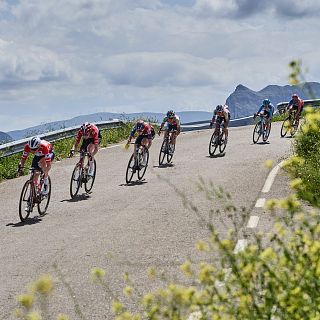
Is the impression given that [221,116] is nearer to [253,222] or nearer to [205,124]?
[205,124]

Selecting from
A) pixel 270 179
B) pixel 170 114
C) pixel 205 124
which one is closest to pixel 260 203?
pixel 270 179

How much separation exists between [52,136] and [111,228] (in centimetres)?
1367

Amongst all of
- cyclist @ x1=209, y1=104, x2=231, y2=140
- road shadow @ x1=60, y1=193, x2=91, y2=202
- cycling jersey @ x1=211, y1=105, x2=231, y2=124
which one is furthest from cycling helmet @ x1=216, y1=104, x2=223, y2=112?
road shadow @ x1=60, y1=193, x2=91, y2=202

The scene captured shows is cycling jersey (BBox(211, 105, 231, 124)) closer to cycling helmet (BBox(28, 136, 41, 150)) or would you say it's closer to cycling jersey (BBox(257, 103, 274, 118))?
cycling jersey (BBox(257, 103, 274, 118))

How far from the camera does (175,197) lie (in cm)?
1583

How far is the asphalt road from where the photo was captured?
891 cm

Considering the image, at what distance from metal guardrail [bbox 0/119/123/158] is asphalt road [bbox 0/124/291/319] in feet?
4.86

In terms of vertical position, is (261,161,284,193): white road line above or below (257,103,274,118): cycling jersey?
below

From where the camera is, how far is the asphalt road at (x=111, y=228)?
891cm

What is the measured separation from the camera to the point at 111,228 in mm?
12609

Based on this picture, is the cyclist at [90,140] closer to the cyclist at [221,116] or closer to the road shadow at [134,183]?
the road shadow at [134,183]

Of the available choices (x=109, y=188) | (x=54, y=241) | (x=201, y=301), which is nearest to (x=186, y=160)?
(x=109, y=188)

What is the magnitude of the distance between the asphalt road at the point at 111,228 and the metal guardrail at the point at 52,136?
1.48 metres

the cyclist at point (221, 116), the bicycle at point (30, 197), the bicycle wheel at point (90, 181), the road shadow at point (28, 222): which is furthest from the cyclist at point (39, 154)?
the cyclist at point (221, 116)
